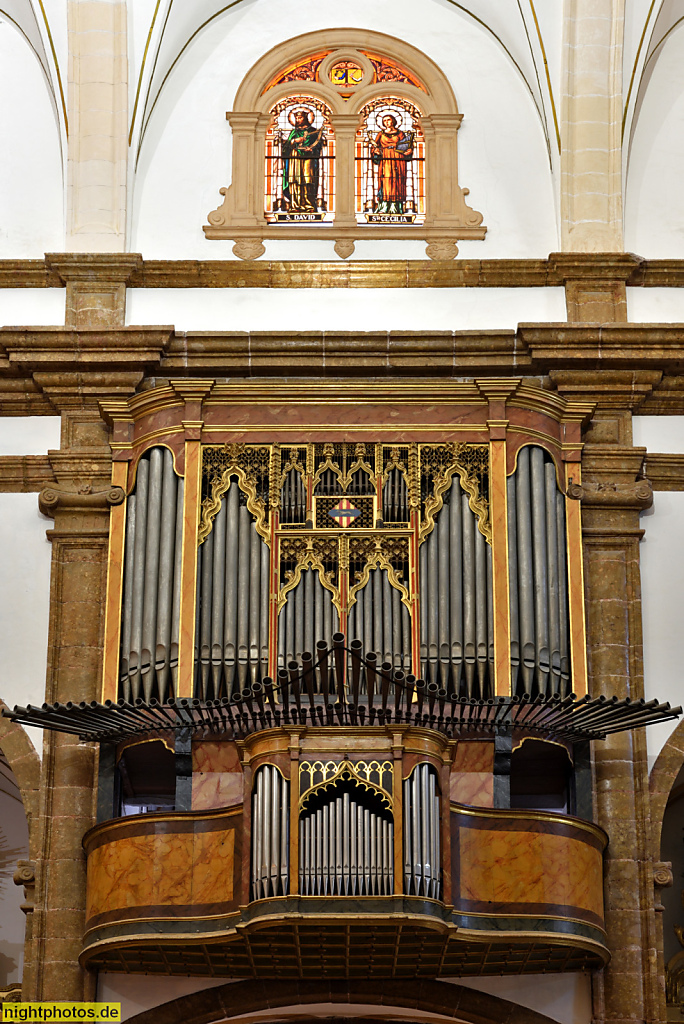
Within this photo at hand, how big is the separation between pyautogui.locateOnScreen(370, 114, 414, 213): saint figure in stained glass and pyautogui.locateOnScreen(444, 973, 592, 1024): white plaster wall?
7.41 meters

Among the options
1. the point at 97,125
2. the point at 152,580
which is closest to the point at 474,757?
the point at 152,580

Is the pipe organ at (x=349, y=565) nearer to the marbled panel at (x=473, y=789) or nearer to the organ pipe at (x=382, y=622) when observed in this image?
the organ pipe at (x=382, y=622)

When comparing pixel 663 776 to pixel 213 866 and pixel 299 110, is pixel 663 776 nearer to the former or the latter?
pixel 213 866

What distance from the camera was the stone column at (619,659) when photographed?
15.6 metres

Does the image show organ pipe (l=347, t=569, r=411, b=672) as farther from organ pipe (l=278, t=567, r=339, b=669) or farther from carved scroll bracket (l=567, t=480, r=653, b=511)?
carved scroll bracket (l=567, t=480, r=653, b=511)

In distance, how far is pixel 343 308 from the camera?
17875 mm

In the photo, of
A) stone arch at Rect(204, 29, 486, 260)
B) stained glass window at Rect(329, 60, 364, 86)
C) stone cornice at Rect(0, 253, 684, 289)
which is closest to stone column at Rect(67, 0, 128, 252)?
stone cornice at Rect(0, 253, 684, 289)

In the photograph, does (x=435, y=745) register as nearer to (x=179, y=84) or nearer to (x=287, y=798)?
(x=287, y=798)

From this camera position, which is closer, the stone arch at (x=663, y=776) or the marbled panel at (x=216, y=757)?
the marbled panel at (x=216, y=757)

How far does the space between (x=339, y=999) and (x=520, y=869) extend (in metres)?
2.05

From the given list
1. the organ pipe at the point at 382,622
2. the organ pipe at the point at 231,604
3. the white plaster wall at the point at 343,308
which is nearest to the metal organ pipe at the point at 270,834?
the organ pipe at the point at 231,604

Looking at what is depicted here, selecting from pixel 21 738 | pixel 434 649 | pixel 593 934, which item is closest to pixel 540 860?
pixel 593 934

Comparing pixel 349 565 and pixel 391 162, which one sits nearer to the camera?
pixel 349 565

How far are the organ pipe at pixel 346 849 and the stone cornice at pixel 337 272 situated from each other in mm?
5656
